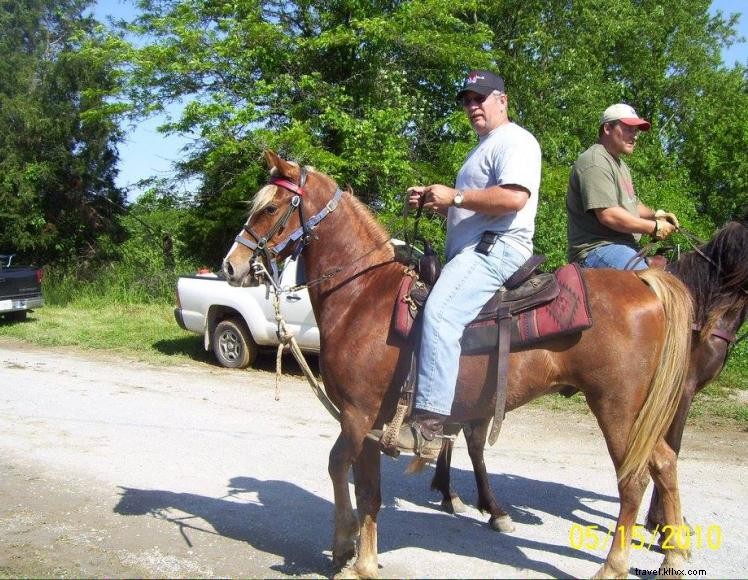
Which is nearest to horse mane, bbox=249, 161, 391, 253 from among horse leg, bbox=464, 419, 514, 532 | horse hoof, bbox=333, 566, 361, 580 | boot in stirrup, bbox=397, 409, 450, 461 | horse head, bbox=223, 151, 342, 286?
horse head, bbox=223, 151, 342, 286

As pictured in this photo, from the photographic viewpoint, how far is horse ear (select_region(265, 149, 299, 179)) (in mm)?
4242

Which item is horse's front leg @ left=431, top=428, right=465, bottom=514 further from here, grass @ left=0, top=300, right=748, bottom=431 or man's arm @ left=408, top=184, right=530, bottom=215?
grass @ left=0, top=300, right=748, bottom=431

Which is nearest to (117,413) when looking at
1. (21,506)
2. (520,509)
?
(21,506)

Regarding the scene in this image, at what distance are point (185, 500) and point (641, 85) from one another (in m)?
29.9

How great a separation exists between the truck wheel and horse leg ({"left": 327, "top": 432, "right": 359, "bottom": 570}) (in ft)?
22.9

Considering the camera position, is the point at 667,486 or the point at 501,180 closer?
the point at 501,180

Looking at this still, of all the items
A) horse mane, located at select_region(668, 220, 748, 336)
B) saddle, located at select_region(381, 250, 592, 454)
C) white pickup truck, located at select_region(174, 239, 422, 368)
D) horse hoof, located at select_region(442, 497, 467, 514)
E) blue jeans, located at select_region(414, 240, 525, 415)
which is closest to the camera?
blue jeans, located at select_region(414, 240, 525, 415)

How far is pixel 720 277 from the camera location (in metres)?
4.75

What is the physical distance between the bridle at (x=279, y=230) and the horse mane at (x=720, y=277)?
253 centimetres

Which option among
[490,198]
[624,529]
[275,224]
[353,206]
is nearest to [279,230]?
[275,224]

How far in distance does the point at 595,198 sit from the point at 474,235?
4.27 ft

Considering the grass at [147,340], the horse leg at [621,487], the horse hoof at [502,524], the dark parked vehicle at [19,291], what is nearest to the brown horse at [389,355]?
the horse leg at [621,487]

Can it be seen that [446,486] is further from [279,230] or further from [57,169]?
[57,169]

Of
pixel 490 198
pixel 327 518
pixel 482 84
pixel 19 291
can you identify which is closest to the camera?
pixel 490 198
